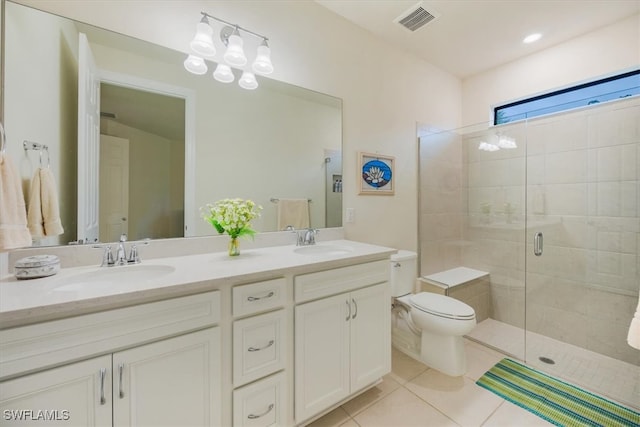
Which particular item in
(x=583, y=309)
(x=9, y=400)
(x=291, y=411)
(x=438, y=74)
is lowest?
(x=291, y=411)

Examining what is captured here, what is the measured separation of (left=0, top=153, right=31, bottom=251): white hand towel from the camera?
87 centimetres

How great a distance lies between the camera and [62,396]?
2.61 ft

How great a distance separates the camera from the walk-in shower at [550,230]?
1.96m

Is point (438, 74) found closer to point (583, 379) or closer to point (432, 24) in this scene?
point (432, 24)

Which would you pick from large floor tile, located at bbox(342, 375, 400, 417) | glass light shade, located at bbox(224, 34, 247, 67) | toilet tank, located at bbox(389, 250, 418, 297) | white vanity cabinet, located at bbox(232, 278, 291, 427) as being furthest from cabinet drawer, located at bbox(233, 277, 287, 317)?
glass light shade, located at bbox(224, 34, 247, 67)

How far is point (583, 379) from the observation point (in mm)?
1806

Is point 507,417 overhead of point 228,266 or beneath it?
beneath

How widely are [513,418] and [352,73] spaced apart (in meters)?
2.54

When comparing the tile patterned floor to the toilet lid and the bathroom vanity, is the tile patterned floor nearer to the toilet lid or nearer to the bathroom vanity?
the bathroom vanity

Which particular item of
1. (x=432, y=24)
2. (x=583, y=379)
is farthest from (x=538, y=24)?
(x=583, y=379)

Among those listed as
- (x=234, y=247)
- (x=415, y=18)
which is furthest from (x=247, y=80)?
(x=415, y=18)

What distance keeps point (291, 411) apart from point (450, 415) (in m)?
0.95

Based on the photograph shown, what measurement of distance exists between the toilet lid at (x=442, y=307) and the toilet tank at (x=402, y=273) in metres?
0.11

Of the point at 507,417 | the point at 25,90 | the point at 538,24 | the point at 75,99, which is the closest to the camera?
the point at 25,90
